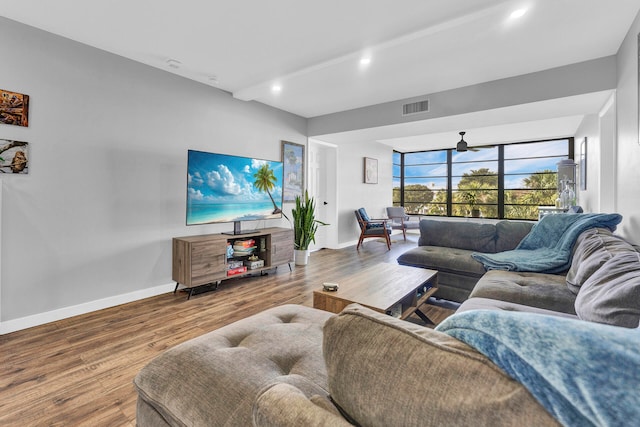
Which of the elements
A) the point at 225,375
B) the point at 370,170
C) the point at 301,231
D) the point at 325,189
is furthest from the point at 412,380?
the point at 370,170

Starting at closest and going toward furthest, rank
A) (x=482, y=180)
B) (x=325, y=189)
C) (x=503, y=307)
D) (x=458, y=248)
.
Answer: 1. (x=503, y=307)
2. (x=458, y=248)
3. (x=325, y=189)
4. (x=482, y=180)

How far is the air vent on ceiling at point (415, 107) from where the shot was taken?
396cm

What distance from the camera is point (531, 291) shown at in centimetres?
198

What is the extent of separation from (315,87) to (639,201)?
10.7 ft

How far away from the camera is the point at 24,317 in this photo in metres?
2.44

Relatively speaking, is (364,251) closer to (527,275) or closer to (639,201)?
→ (527,275)

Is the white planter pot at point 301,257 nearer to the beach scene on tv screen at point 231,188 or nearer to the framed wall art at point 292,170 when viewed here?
the beach scene on tv screen at point 231,188

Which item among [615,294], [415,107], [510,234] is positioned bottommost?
[615,294]

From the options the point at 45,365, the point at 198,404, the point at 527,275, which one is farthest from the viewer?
the point at 527,275

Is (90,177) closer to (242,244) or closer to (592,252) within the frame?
(242,244)

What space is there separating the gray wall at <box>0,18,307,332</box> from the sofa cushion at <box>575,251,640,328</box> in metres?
Result: 3.55

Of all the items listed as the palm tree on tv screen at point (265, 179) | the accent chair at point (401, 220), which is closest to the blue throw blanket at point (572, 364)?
the palm tree on tv screen at point (265, 179)

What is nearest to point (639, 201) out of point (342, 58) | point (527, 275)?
point (527, 275)

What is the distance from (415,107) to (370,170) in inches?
122
